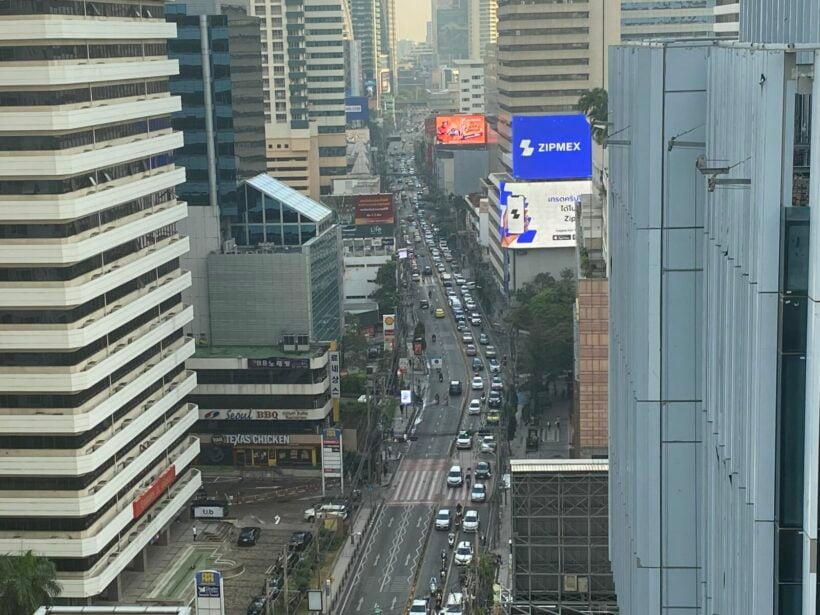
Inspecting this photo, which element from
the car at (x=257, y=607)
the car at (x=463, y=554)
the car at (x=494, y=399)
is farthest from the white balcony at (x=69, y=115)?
the car at (x=494, y=399)

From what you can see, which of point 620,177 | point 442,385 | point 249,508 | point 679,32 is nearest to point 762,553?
point 620,177

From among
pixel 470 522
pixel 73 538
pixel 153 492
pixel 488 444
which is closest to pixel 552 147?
pixel 488 444

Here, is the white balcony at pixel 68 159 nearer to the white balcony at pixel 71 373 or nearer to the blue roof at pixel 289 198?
A: the white balcony at pixel 71 373

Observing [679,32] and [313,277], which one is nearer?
[313,277]

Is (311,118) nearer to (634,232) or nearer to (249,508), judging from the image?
(249,508)

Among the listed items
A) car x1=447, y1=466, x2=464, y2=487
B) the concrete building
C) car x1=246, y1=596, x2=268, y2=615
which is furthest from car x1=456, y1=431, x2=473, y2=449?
the concrete building
